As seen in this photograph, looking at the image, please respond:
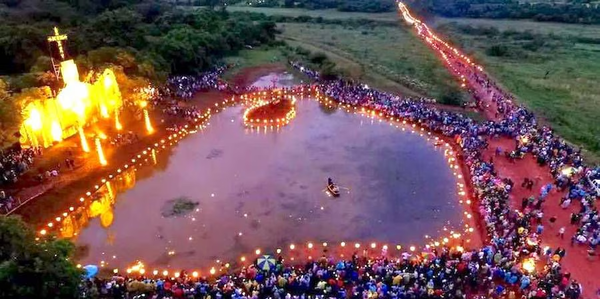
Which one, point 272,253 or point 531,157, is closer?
point 272,253

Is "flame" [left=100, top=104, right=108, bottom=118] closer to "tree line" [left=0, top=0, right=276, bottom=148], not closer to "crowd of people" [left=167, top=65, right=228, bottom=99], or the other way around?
"tree line" [left=0, top=0, right=276, bottom=148]

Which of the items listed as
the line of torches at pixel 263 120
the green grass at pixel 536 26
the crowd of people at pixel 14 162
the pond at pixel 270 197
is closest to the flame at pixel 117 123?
the pond at pixel 270 197

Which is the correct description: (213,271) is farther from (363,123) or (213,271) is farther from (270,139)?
(363,123)

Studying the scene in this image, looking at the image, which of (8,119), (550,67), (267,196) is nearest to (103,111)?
(8,119)

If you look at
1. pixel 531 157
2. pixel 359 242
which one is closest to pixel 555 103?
pixel 531 157

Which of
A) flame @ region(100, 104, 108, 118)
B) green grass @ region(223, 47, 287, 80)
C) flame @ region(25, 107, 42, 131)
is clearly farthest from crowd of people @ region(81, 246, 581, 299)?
green grass @ region(223, 47, 287, 80)

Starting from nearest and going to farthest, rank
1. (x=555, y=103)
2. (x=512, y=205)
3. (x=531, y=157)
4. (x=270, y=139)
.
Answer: (x=512, y=205), (x=531, y=157), (x=270, y=139), (x=555, y=103)

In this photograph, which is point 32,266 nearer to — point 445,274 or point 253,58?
point 445,274
